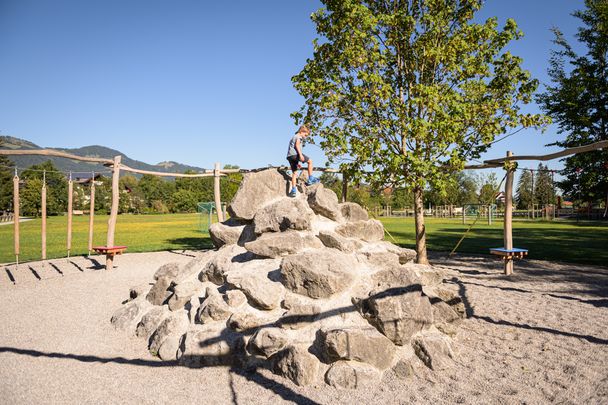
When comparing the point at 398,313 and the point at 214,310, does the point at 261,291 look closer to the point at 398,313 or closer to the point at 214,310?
the point at 214,310

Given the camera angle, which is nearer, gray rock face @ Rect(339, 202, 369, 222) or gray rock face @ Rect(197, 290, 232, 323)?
gray rock face @ Rect(197, 290, 232, 323)

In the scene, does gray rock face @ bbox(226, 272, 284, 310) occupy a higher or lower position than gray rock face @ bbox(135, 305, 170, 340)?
higher

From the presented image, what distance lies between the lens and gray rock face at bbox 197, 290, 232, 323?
23.2 feet

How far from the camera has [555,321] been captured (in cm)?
752

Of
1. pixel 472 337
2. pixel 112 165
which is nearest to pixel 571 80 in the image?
pixel 472 337

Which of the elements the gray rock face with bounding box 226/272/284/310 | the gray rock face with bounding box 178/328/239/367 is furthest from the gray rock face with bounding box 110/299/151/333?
the gray rock face with bounding box 226/272/284/310

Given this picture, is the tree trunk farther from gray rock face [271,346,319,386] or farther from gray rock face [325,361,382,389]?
gray rock face [271,346,319,386]

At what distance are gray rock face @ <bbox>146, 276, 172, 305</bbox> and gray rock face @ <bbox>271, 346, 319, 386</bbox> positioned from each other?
152 inches

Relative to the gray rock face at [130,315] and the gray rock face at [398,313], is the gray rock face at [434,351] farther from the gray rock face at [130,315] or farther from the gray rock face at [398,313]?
the gray rock face at [130,315]

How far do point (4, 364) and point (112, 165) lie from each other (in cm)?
854

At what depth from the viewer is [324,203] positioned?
917cm

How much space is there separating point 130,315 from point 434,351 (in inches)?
256

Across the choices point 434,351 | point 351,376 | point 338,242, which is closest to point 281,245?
point 338,242

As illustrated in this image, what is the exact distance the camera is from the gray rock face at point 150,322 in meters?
7.79
